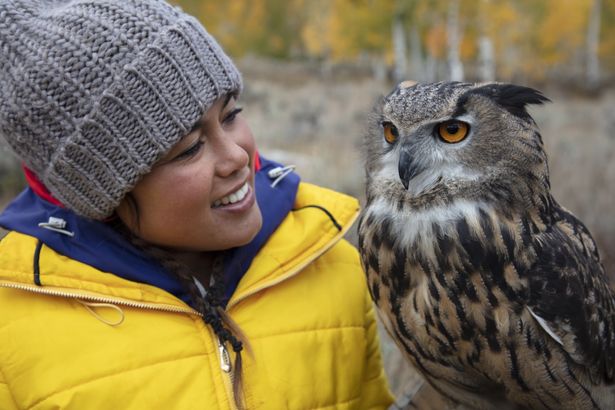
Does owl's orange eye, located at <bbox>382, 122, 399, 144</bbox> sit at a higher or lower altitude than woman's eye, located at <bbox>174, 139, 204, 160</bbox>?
lower

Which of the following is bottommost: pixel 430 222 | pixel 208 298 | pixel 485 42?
pixel 485 42

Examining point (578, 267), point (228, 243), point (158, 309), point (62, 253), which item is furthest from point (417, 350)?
point (62, 253)

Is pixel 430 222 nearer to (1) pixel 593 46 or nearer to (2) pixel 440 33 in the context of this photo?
(2) pixel 440 33

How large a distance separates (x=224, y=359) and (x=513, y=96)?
3.18 ft

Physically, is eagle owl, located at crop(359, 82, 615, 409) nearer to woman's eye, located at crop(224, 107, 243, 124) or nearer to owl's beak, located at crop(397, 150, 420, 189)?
owl's beak, located at crop(397, 150, 420, 189)

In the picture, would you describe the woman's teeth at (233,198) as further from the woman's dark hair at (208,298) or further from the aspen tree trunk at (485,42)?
the aspen tree trunk at (485,42)

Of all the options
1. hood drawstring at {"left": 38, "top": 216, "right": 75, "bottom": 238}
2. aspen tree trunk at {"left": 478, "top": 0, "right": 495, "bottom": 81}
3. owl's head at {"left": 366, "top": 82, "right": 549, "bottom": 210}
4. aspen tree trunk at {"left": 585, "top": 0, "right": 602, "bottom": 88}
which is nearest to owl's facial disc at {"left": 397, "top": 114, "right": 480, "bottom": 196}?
owl's head at {"left": 366, "top": 82, "right": 549, "bottom": 210}

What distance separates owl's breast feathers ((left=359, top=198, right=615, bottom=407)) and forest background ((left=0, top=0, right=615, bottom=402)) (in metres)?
0.46

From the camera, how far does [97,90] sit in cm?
128

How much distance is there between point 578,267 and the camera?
5.01 feet

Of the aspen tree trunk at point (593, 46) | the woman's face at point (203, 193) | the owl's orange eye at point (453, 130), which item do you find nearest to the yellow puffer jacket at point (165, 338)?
the woman's face at point (203, 193)

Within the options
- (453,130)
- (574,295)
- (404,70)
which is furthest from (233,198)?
(404,70)

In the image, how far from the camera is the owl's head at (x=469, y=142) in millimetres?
1414

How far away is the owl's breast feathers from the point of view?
1414mm
